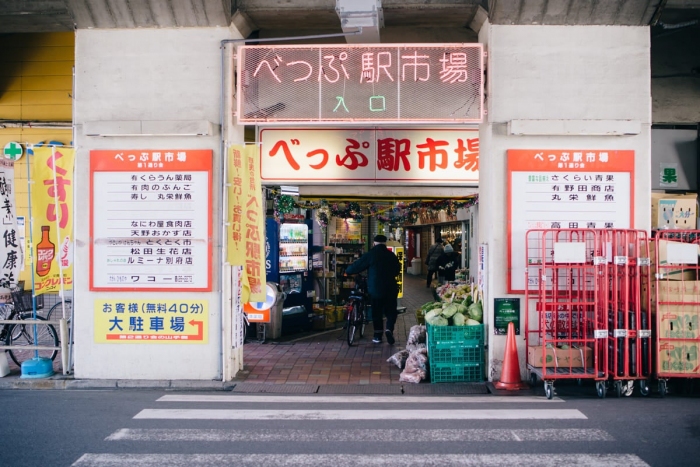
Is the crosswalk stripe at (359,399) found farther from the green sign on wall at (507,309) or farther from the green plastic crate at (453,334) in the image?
the green sign on wall at (507,309)

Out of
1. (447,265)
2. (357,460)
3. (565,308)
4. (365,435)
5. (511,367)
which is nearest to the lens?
(357,460)

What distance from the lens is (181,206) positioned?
25.9 feet

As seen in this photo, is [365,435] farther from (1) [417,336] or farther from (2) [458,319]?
(1) [417,336]

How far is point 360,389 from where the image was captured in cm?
765

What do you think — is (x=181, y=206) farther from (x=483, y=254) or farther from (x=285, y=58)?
(x=483, y=254)

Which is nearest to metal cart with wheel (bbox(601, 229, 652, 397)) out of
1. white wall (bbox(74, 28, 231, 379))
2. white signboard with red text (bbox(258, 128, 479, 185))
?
white signboard with red text (bbox(258, 128, 479, 185))

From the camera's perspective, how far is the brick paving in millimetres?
8195

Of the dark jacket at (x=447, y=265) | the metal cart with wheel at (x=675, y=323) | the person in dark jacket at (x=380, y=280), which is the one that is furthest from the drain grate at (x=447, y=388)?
the dark jacket at (x=447, y=265)

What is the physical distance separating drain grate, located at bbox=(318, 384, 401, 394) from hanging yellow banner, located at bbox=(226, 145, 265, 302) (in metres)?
1.56

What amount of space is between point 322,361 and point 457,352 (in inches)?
93.4

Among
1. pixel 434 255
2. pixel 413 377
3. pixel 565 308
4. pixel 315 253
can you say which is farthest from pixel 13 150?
pixel 434 255

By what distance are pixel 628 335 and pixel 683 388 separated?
114 cm

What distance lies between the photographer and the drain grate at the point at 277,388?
24.8 ft

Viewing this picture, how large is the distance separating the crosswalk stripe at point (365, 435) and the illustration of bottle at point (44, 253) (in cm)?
353
